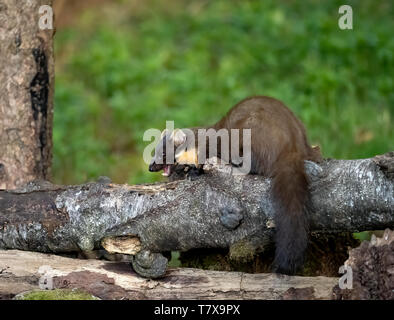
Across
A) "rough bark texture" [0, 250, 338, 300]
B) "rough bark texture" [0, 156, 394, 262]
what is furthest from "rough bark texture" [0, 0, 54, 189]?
"rough bark texture" [0, 250, 338, 300]

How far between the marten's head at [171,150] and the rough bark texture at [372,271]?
6.80ft

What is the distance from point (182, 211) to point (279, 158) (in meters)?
0.77

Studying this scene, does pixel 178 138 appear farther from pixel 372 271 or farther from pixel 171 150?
pixel 372 271

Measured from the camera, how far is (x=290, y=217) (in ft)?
14.6

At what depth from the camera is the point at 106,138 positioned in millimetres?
9289

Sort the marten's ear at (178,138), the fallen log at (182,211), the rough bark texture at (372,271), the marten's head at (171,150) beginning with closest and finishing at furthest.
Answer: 1. the rough bark texture at (372,271)
2. the fallen log at (182,211)
3. the marten's head at (171,150)
4. the marten's ear at (178,138)

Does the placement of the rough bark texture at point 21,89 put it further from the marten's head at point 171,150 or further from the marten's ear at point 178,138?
the marten's ear at point 178,138

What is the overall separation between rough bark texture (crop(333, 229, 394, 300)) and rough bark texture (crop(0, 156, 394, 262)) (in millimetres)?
407

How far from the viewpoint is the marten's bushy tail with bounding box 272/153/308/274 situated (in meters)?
4.35

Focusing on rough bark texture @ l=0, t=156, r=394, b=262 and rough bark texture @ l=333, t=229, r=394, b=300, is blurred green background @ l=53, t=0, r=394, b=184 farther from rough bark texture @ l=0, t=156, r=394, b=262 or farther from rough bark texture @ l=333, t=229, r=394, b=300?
rough bark texture @ l=333, t=229, r=394, b=300

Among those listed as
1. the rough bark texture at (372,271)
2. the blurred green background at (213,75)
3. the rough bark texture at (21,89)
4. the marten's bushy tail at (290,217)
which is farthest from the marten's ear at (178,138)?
the rough bark texture at (372,271)

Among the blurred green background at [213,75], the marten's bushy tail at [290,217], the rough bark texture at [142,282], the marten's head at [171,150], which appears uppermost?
the blurred green background at [213,75]

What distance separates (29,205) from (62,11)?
8.09m

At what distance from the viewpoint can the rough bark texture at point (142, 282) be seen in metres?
4.43
